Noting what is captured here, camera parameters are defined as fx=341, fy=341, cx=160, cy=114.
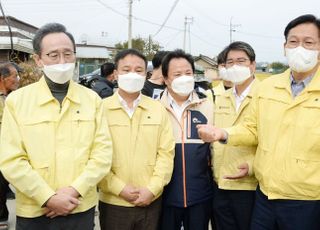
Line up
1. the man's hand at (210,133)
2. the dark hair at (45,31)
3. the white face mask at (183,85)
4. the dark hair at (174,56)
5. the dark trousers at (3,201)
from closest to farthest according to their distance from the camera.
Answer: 1. the dark hair at (45,31)
2. the man's hand at (210,133)
3. the white face mask at (183,85)
4. the dark hair at (174,56)
5. the dark trousers at (3,201)

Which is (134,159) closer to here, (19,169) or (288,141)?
(19,169)

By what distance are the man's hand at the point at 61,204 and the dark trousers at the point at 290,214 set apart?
1.27 metres

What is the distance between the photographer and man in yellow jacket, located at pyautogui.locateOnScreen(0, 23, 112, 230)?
6.82ft

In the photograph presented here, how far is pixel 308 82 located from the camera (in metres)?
2.26

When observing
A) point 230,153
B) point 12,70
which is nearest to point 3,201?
point 12,70

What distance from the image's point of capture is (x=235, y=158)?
8.94ft

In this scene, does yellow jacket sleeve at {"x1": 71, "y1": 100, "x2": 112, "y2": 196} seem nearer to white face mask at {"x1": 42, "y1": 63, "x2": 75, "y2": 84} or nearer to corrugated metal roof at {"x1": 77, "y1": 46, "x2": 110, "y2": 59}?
white face mask at {"x1": 42, "y1": 63, "x2": 75, "y2": 84}

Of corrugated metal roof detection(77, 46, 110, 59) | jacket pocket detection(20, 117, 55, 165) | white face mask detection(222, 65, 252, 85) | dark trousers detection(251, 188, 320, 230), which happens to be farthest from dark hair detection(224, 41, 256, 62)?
corrugated metal roof detection(77, 46, 110, 59)

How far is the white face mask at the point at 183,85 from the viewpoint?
271 centimetres

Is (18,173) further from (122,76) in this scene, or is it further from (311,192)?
(311,192)

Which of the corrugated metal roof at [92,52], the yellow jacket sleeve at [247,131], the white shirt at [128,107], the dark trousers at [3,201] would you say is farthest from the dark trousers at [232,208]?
the corrugated metal roof at [92,52]

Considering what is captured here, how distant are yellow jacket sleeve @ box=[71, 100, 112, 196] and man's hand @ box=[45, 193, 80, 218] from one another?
0.24 ft

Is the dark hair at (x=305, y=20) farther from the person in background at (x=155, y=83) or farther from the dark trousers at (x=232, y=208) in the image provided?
the person in background at (x=155, y=83)

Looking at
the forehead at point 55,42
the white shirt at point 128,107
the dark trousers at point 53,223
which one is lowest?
the dark trousers at point 53,223
